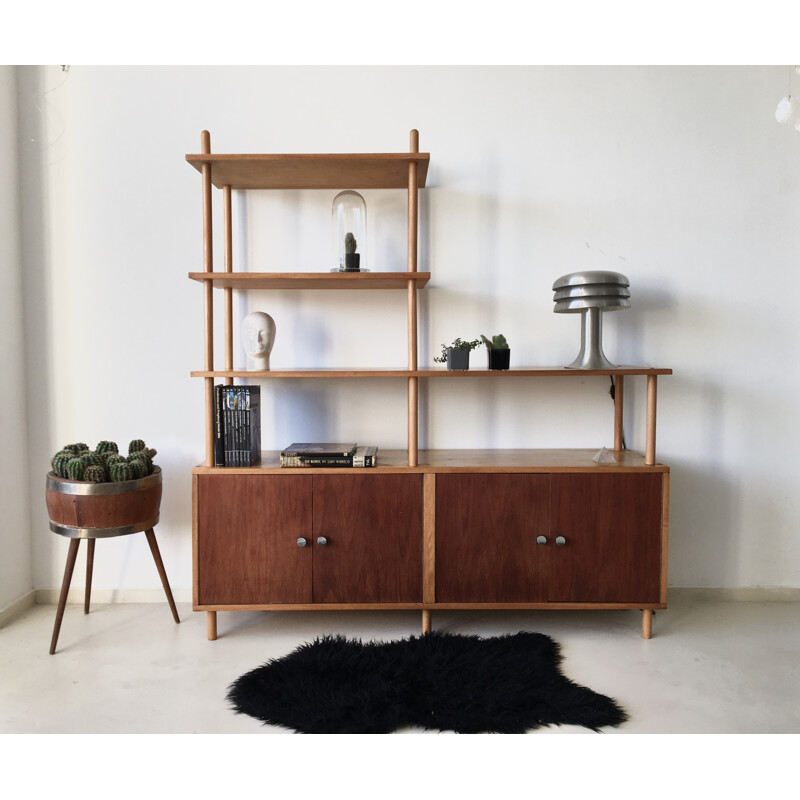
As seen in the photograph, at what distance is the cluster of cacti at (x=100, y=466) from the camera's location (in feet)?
7.93

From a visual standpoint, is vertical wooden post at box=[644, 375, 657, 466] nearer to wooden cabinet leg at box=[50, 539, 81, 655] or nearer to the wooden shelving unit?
the wooden shelving unit

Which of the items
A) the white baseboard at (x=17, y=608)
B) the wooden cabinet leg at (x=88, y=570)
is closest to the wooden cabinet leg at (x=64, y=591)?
the wooden cabinet leg at (x=88, y=570)

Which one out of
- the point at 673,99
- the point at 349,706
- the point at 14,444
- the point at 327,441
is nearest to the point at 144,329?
the point at 14,444

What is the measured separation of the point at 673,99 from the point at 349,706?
9.32 feet

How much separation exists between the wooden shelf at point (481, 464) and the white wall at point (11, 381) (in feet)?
3.26

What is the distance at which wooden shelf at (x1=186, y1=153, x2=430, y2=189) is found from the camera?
240 centimetres

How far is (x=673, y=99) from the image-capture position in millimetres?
2830

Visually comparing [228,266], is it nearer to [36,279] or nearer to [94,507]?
[36,279]

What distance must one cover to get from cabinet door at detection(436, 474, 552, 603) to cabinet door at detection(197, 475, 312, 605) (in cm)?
55

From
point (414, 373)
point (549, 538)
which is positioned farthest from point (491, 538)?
point (414, 373)

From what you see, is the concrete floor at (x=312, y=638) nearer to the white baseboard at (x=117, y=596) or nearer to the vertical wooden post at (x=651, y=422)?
the white baseboard at (x=117, y=596)

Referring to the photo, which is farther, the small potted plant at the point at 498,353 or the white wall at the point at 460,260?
the white wall at the point at 460,260

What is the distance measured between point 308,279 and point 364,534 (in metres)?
1.03

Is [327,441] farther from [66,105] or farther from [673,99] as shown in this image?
[673,99]
